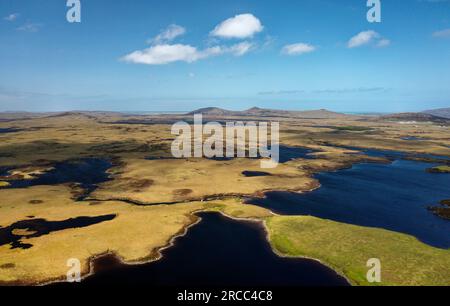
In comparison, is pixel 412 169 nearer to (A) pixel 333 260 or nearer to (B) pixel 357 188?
(B) pixel 357 188

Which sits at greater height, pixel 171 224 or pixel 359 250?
pixel 171 224

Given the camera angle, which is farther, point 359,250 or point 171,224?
point 171,224

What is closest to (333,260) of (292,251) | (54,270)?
(292,251)

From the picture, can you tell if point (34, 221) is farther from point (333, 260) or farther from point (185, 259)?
point (333, 260)

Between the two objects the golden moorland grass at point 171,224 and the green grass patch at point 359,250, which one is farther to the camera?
the golden moorland grass at point 171,224

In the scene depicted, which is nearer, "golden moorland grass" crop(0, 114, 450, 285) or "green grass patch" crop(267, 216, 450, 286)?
"green grass patch" crop(267, 216, 450, 286)
